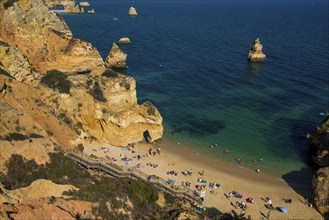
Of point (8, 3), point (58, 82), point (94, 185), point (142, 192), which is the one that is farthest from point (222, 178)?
point (8, 3)

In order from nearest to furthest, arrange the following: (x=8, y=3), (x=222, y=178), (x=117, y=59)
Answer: (x=222, y=178)
(x=8, y=3)
(x=117, y=59)

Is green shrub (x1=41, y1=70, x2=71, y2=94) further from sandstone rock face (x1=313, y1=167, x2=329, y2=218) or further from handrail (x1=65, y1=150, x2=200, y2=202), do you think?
sandstone rock face (x1=313, y1=167, x2=329, y2=218)

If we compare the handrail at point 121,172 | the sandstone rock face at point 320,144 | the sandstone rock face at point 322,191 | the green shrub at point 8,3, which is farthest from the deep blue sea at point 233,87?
the green shrub at point 8,3

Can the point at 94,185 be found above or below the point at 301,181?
above

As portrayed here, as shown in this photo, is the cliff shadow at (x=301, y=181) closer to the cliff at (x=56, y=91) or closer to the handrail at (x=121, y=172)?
the handrail at (x=121, y=172)

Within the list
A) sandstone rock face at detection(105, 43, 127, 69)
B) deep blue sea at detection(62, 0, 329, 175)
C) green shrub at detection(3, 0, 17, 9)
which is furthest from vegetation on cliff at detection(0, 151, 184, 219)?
sandstone rock face at detection(105, 43, 127, 69)

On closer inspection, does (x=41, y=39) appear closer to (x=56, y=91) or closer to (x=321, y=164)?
(x=56, y=91)

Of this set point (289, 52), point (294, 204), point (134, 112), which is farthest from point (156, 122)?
point (289, 52)

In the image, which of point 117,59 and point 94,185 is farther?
point 117,59
